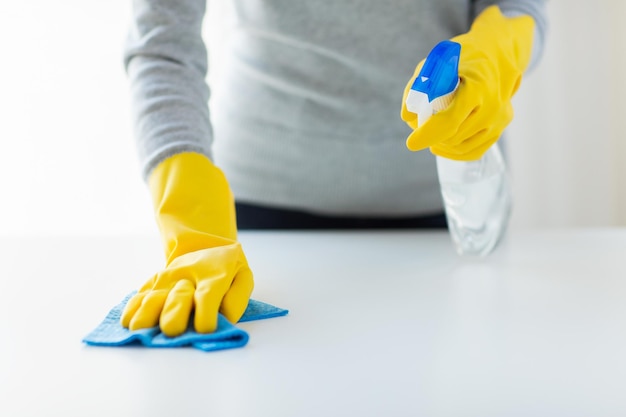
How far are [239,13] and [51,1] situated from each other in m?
0.82

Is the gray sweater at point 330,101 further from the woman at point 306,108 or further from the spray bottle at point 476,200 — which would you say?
the spray bottle at point 476,200

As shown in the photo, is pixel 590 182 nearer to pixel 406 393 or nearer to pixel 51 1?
pixel 51 1

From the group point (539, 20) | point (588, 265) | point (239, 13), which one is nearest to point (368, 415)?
point (588, 265)

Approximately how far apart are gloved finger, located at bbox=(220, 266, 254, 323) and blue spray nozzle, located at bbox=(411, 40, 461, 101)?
0.23 m

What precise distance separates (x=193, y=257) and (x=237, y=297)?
0.07 m

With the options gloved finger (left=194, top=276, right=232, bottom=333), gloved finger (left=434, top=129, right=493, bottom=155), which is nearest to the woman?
gloved finger (left=434, top=129, right=493, bottom=155)

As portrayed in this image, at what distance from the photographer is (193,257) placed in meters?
0.70

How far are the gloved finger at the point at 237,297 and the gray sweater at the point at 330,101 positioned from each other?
51 centimetres

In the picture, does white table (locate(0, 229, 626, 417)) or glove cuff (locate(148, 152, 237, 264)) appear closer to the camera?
white table (locate(0, 229, 626, 417))

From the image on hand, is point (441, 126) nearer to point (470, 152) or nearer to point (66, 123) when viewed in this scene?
point (470, 152)

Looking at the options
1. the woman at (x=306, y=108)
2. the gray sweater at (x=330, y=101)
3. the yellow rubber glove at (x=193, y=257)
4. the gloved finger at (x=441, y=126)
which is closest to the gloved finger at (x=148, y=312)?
the yellow rubber glove at (x=193, y=257)

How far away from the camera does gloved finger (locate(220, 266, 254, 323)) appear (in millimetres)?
636

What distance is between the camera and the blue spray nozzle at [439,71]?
65cm

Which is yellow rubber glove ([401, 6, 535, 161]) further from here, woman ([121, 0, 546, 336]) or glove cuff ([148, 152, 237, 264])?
glove cuff ([148, 152, 237, 264])
